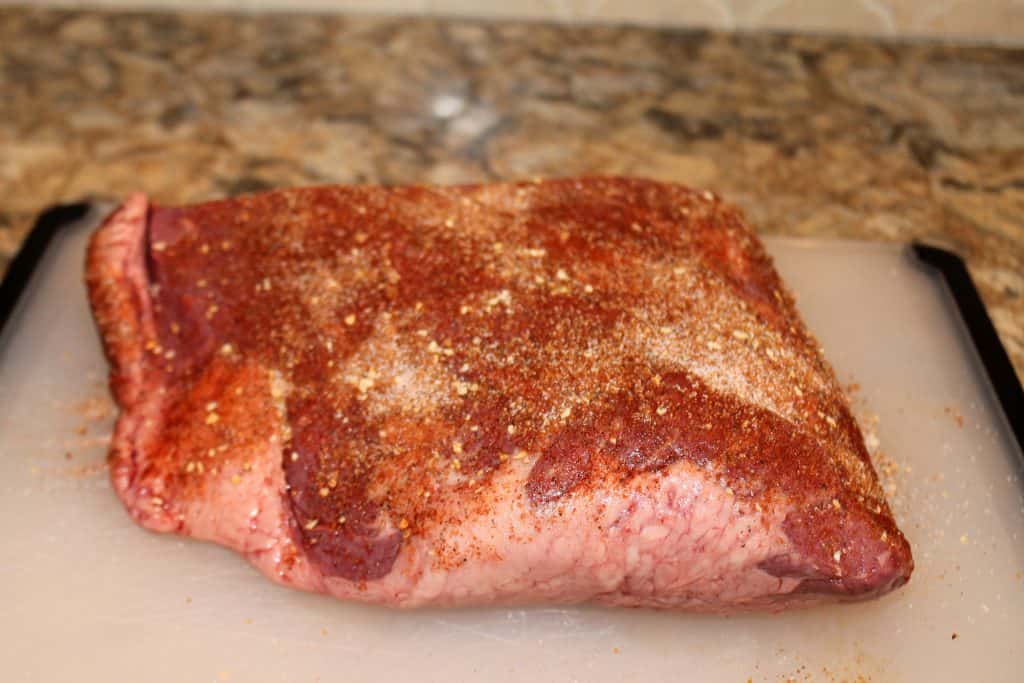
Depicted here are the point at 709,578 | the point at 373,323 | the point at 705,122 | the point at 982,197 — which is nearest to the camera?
the point at 709,578

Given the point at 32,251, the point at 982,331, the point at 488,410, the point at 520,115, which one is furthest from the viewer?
the point at 520,115

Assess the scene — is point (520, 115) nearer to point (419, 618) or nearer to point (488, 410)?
point (488, 410)

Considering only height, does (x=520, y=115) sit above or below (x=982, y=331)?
below

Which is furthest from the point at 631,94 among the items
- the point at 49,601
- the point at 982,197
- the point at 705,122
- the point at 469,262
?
the point at 49,601

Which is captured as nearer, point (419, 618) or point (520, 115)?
point (419, 618)

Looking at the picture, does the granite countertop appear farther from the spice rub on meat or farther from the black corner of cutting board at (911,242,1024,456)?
the spice rub on meat

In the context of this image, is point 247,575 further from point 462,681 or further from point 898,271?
point 898,271

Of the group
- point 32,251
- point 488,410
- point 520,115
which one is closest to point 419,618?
point 488,410
